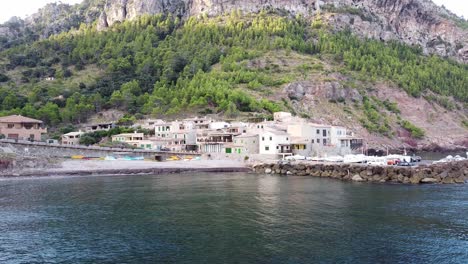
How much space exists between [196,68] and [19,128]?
75.6m

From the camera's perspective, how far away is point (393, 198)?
43.2m

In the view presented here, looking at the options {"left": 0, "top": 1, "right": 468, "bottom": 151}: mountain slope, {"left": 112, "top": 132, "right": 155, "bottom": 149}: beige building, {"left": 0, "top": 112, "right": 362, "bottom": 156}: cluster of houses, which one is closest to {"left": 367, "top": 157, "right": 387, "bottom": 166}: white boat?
{"left": 0, "top": 112, "right": 362, "bottom": 156}: cluster of houses

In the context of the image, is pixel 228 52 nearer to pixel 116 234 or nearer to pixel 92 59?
pixel 92 59

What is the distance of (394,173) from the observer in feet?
188

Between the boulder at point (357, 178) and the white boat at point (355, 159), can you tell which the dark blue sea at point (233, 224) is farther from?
the white boat at point (355, 159)

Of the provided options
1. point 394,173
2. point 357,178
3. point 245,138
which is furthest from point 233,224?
point 245,138

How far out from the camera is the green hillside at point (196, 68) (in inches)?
4646

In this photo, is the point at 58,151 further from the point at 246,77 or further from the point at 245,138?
the point at 246,77

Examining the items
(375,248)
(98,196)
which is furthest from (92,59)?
(375,248)

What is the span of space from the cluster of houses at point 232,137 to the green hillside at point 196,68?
1882 centimetres

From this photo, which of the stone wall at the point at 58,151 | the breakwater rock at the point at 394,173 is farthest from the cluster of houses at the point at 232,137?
the breakwater rock at the point at 394,173

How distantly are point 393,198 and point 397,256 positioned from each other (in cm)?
1937

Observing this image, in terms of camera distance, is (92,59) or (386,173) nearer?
(386,173)

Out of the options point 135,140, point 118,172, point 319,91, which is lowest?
point 118,172
